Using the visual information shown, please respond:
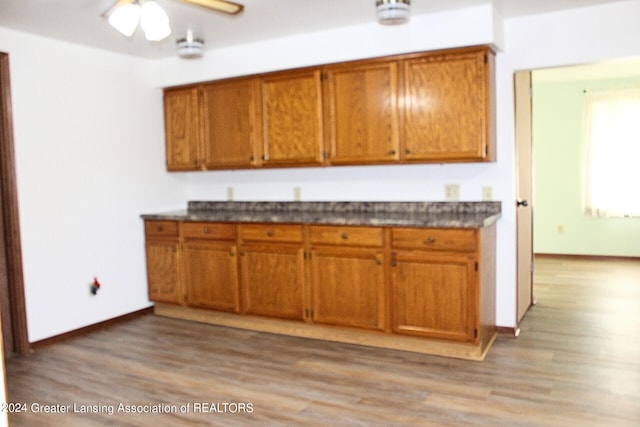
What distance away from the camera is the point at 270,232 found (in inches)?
157

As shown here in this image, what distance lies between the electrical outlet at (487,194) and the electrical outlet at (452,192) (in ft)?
0.58

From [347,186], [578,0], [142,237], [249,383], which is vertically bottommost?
[249,383]

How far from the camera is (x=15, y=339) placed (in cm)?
373

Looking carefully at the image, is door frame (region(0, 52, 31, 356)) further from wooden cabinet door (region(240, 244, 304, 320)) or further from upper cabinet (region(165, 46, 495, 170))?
wooden cabinet door (region(240, 244, 304, 320))

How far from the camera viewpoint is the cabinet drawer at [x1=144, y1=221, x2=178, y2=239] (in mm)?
4475

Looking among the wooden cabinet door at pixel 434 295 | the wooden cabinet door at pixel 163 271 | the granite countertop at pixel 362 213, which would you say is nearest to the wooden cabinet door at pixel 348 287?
the wooden cabinet door at pixel 434 295

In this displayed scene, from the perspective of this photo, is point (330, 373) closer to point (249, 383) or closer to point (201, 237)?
point (249, 383)

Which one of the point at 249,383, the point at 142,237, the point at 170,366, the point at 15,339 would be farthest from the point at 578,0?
the point at 15,339

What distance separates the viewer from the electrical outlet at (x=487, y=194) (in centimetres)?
384

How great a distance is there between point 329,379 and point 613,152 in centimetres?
508

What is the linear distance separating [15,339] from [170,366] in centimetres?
116

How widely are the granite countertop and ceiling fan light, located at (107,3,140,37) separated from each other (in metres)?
1.79

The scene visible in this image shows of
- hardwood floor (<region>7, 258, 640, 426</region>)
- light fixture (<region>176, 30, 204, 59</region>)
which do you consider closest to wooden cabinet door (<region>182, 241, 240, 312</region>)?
hardwood floor (<region>7, 258, 640, 426</region>)

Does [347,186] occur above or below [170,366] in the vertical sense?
above
